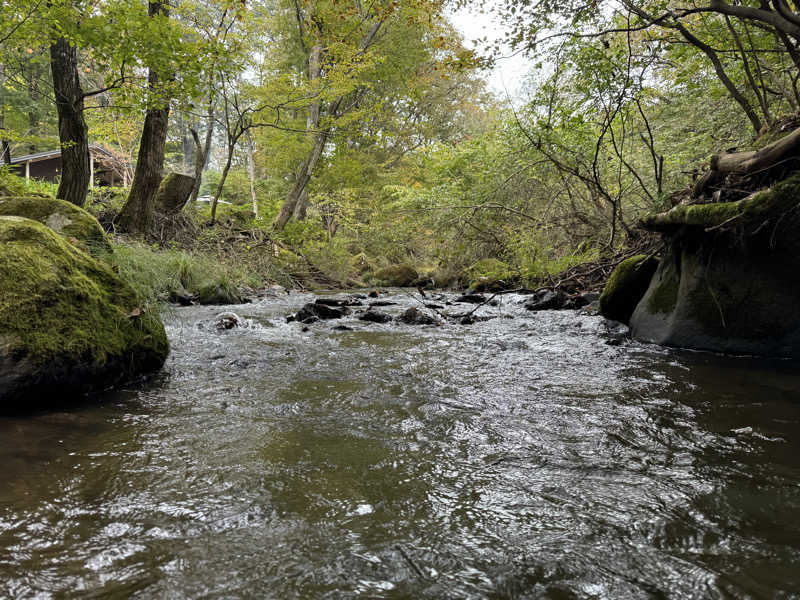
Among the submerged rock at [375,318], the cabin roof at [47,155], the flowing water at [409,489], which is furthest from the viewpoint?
the cabin roof at [47,155]

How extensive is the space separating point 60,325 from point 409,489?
91.8 inches

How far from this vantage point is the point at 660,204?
599cm

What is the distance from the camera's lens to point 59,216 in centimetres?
473

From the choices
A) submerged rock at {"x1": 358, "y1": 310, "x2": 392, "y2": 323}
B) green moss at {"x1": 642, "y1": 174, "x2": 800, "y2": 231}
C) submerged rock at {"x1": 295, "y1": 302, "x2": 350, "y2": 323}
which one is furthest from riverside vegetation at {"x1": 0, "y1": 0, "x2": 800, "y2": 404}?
submerged rock at {"x1": 358, "y1": 310, "x2": 392, "y2": 323}

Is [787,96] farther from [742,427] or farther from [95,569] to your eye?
[95,569]

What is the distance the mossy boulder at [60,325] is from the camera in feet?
7.59

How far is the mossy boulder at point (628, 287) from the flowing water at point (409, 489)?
228cm

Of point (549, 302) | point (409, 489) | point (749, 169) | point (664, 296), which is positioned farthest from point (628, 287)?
point (409, 489)

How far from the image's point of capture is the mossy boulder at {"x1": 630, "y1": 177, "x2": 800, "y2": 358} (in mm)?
3768

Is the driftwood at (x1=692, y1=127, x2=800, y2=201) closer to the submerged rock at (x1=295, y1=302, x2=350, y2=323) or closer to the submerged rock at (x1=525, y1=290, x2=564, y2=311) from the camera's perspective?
the submerged rock at (x1=525, y1=290, x2=564, y2=311)

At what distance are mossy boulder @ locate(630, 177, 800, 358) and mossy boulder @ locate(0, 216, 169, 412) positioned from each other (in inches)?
191

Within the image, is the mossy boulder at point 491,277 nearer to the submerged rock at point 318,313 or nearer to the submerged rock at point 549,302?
the submerged rock at point 549,302

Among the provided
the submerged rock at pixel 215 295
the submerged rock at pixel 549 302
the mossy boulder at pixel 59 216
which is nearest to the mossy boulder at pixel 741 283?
the submerged rock at pixel 549 302

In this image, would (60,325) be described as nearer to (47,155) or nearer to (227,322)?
(227,322)
